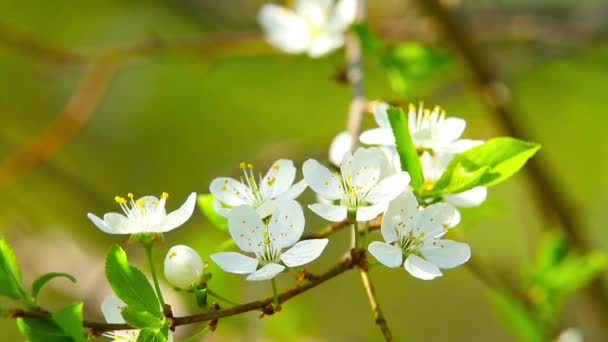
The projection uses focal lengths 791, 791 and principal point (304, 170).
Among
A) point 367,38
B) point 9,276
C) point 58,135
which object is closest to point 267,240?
point 9,276

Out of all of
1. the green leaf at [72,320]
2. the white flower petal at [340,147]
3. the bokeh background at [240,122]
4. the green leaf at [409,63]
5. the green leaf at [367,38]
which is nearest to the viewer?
the green leaf at [72,320]

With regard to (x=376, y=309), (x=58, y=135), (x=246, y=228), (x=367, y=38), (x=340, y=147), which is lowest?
(x=376, y=309)

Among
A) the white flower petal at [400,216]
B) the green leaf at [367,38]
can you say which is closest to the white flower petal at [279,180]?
the white flower petal at [400,216]

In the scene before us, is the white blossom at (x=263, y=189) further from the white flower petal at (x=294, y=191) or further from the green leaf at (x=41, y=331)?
the green leaf at (x=41, y=331)

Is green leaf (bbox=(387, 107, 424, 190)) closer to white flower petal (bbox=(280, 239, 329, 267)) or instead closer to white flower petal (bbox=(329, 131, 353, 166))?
white flower petal (bbox=(280, 239, 329, 267))

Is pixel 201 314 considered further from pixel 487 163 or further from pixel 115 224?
pixel 487 163

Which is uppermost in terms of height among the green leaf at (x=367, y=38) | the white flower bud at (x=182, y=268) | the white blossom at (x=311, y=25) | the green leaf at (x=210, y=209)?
the white blossom at (x=311, y=25)
